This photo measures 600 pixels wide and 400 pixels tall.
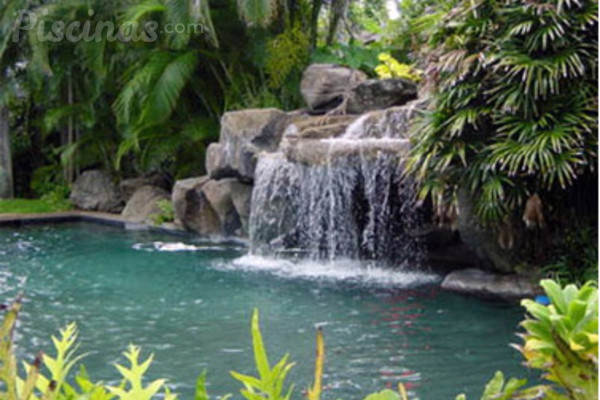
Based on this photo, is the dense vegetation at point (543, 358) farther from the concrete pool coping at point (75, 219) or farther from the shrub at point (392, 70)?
the concrete pool coping at point (75, 219)

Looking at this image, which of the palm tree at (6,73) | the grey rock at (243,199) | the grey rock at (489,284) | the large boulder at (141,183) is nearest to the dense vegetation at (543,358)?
the grey rock at (489,284)

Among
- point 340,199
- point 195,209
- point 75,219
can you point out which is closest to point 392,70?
point 340,199

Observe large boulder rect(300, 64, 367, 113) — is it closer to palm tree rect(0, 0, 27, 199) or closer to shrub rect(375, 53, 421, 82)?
shrub rect(375, 53, 421, 82)

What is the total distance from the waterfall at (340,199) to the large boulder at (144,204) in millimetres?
4584

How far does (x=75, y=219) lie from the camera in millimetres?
16109

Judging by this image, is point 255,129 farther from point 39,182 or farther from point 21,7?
point 39,182

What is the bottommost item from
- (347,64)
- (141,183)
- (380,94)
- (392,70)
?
(141,183)

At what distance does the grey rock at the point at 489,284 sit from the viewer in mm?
7543

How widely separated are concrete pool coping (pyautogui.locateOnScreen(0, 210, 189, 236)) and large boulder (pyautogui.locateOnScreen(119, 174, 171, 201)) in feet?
2.17

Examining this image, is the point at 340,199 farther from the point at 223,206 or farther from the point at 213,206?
the point at 213,206

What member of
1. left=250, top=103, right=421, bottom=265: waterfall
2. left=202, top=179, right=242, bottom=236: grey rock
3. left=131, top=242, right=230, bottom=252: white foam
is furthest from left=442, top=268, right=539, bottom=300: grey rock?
left=202, top=179, right=242, bottom=236: grey rock

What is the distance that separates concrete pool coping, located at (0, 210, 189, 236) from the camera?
1451 cm

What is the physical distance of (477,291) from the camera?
776cm

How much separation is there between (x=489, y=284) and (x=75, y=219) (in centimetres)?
1046
